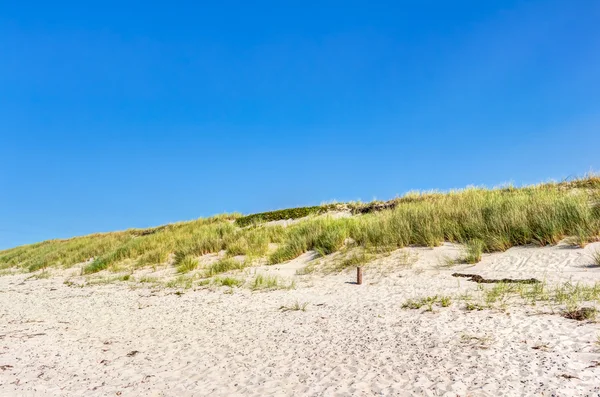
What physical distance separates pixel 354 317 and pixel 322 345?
1.08 meters

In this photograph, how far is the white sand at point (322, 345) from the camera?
11.9 ft

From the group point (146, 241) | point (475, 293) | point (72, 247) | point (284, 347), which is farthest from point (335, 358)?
point (72, 247)

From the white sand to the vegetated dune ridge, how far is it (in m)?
0.02

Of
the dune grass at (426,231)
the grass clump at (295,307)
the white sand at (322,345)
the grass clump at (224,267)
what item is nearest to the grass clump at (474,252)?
the dune grass at (426,231)

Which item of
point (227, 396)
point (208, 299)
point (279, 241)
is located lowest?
point (227, 396)

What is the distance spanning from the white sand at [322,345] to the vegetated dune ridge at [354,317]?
0.08 ft

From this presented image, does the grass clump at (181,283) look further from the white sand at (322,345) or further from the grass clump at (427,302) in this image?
the grass clump at (427,302)

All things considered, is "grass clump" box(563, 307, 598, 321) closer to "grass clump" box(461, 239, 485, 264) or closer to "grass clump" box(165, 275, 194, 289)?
"grass clump" box(461, 239, 485, 264)

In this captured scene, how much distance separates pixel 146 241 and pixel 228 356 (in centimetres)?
1466

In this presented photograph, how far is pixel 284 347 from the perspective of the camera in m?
4.95

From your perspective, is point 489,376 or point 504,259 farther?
point 504,259

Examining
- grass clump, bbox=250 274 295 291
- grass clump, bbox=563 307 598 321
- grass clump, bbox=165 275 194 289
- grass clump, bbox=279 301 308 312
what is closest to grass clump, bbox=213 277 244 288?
Result: grass clump, bbox=250 274 295 291

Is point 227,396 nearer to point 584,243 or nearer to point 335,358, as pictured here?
point 335,358

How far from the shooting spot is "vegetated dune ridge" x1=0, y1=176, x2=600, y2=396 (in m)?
3.84
